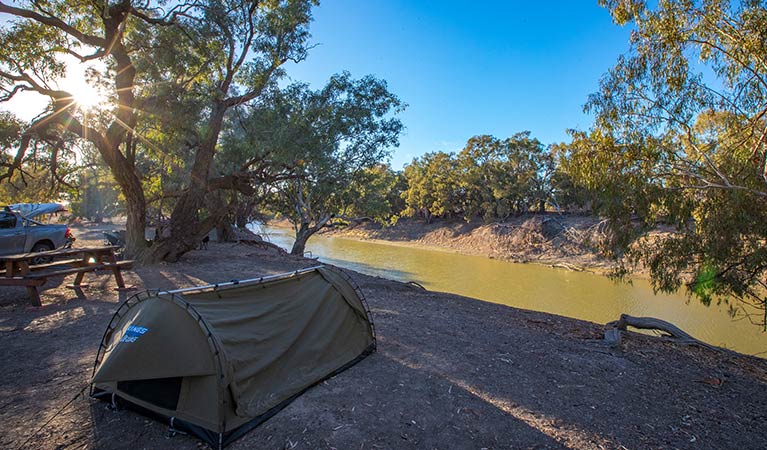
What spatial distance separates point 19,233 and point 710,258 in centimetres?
1496

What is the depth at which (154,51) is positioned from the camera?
Result: 1039cm

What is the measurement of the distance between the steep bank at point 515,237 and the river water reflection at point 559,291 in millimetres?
1892

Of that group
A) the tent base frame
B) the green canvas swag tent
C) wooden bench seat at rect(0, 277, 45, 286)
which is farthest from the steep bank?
the tent base frame

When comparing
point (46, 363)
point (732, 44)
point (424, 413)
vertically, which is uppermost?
point (732, 44)

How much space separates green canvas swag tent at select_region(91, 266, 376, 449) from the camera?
3.15 meters

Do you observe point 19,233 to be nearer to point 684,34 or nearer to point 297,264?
point 297,264

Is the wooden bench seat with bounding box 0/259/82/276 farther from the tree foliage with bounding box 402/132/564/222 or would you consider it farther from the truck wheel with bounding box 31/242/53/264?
the tree foliage with bounding box 402/132/564/222

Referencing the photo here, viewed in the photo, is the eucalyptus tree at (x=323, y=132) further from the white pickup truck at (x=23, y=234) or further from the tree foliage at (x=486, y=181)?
the tree foliage at (x=486, y=181)

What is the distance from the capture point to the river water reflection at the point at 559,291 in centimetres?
1092

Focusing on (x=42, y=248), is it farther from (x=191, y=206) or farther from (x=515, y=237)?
(x=515, y=237)

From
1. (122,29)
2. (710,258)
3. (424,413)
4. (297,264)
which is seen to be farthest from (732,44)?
(122,29)

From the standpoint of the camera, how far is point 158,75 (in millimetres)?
10820

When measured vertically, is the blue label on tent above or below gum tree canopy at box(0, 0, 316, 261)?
below

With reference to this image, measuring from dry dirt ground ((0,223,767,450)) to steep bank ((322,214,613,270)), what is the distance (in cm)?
1396
